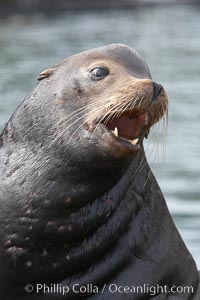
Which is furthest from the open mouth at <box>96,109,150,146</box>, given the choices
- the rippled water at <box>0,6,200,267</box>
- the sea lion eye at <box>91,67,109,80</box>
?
the rippled water at <box>0,6,200,267</box>

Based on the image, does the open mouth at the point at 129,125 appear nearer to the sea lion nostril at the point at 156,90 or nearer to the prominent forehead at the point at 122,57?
the sea lion nostril at the point at 156,90

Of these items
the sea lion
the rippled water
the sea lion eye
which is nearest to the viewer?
the sea lion

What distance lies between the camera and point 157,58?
933 inches

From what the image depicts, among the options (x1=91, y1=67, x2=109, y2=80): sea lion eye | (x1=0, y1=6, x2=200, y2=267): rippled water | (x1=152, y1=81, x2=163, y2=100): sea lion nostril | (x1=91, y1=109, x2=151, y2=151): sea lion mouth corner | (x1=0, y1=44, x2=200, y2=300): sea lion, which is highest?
(x1=152, y1=81, x2=163, y2=100): sea lion nostril

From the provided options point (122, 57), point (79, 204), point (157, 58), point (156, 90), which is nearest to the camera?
point (156, 90)

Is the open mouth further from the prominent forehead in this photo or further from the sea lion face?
the prominent forehead

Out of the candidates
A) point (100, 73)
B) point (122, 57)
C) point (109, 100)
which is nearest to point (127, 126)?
point (109, 100)

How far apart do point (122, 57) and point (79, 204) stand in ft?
2.62

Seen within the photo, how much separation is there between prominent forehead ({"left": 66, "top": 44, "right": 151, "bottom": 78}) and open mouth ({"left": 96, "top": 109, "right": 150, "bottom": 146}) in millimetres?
341

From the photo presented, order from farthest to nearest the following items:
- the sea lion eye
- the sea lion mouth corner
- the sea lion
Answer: the sea lion eye → the sea lion → the sea lion mouth corner

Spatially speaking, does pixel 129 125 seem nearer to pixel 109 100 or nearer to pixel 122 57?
pixel 109 100

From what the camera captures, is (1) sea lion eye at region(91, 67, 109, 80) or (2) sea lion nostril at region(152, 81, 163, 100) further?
(1) sea lion eye at region(91, 67, 109, 80)

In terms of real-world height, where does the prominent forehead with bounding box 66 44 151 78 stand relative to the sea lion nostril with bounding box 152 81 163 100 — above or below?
below

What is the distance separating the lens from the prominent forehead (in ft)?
20.6
